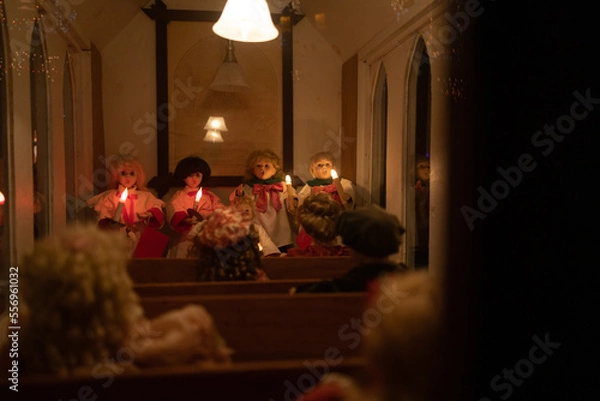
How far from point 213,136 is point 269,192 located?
0.55 meters

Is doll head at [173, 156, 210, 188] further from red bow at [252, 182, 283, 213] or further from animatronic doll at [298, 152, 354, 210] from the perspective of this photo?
animatronic doll at [298, 152, 354, 210]

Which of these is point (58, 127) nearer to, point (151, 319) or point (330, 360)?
point (151, 319)

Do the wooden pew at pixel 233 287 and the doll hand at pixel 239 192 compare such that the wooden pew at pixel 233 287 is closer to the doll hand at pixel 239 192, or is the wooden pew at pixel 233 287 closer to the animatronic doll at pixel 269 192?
the animatronic doll at pixel 269 192

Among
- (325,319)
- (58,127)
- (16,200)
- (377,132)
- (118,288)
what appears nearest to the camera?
(118,288)

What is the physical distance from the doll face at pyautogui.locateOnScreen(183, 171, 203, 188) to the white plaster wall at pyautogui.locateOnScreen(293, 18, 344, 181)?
587 mm

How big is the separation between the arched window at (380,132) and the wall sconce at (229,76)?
0.95 meters

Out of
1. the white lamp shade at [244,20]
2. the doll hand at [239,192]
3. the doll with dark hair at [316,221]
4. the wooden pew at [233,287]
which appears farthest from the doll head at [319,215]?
the doll hand at [239,192]

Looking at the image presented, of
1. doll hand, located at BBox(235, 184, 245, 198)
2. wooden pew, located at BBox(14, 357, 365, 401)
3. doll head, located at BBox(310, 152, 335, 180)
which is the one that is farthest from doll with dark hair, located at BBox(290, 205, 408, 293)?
doll hand, located at BBox(235, 184, 245, 198)

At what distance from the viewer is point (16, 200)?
2.81 ft

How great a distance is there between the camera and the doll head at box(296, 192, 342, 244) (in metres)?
1.46

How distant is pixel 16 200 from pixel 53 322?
0.41 metres

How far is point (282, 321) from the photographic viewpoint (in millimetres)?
738

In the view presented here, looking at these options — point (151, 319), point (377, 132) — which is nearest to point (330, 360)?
point (151, 319)

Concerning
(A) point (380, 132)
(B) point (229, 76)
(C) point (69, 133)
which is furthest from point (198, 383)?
(B) point (229, 76)
